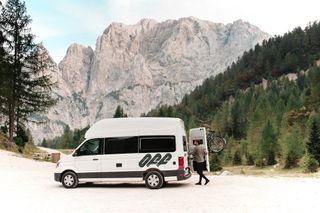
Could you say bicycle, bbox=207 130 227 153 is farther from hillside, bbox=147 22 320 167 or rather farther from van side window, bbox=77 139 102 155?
hillside, bbox=147 22 320 167

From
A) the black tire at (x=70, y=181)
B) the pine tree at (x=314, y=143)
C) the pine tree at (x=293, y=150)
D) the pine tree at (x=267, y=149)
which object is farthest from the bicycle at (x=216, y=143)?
the pine tree at (x=267, y=149)

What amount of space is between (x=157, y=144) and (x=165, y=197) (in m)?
3.29

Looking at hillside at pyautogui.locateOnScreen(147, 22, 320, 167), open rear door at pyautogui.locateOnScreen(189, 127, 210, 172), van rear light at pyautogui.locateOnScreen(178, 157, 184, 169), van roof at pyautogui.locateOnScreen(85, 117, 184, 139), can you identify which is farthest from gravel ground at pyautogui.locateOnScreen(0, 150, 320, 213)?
hillside at pyautogui.locateOnScreen(147, 22, 320, 167)

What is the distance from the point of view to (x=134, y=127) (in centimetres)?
1834

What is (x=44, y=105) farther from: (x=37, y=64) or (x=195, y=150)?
(x=195, y=150)

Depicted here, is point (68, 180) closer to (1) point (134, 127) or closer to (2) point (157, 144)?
(1) point (134, 127)

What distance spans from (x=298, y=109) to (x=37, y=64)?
97408 mm

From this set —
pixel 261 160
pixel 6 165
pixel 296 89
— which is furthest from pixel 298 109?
pixel 6 165

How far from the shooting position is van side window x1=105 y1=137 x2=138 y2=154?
18.2 m

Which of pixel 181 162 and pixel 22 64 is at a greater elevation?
pixel 22 64

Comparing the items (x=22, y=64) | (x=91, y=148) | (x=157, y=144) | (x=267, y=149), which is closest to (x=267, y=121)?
(x=267, y=149)

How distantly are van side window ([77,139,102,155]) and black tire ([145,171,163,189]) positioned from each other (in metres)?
2.56

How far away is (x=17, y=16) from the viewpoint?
45219 millimetres

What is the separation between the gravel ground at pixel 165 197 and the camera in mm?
13117
